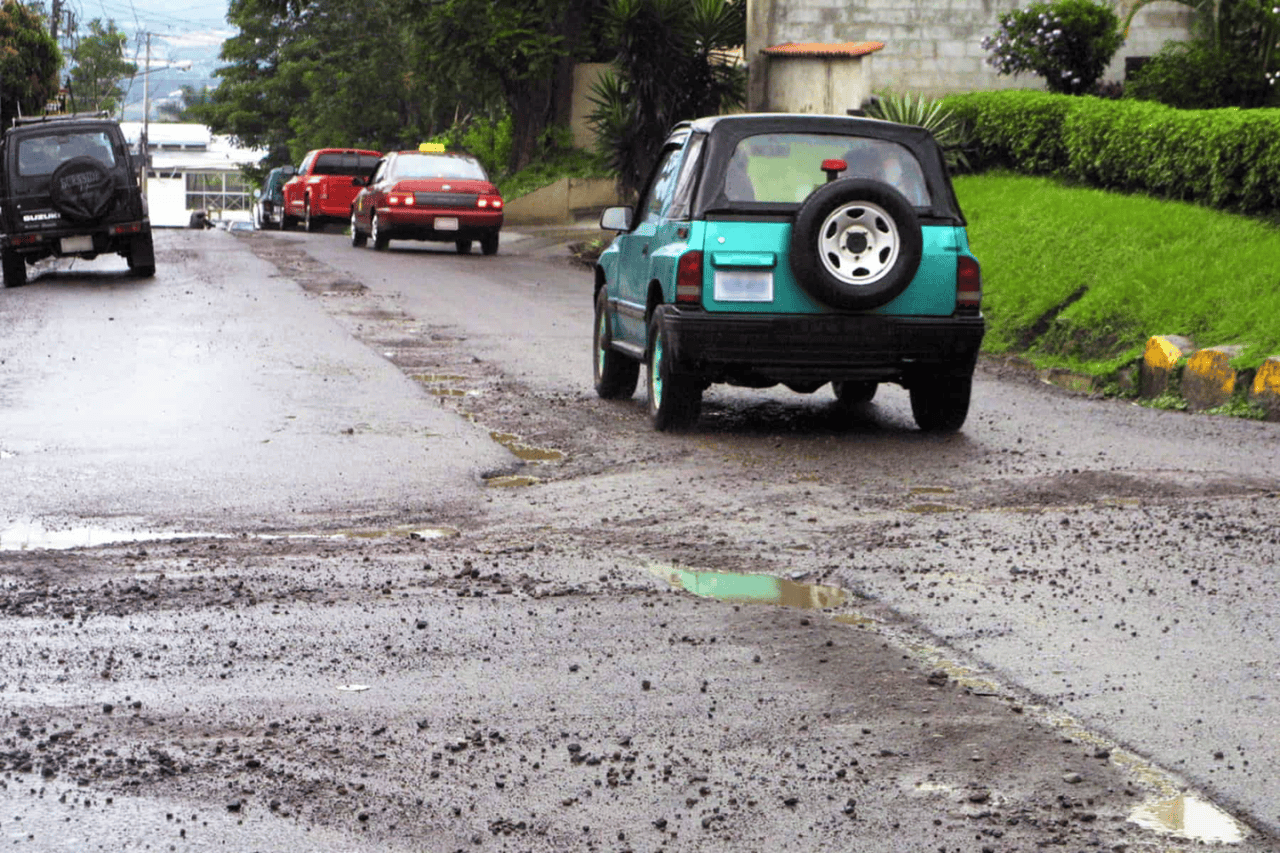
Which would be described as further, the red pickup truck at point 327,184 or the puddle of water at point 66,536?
the red pickup truck at point 327,184

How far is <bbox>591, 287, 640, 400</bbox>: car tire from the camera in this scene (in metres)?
11.9

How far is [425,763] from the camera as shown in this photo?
14.8 feet

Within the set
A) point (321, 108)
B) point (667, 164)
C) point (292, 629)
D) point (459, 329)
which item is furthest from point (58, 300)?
point (321, 108)

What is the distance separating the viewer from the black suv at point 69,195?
21641 mm

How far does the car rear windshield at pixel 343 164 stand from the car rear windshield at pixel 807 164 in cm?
3195

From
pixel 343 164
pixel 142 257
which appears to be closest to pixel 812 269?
pixel 142 257

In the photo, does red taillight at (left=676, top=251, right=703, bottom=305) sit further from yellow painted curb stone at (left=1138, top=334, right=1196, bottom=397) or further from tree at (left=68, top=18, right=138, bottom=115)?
tree at (left=68, top=18, right=138, bottom=115)

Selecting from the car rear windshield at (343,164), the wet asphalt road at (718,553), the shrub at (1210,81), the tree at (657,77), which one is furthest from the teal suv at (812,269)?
the car rear windshield at (343,164)

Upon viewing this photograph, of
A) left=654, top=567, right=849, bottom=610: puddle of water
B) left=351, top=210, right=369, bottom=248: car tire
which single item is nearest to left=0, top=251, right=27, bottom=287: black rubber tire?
left=351, top=210, right=369, bottom=248: car tire

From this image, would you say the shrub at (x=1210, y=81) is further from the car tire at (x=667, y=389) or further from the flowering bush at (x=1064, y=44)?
the car tire at (x=667, y=389)

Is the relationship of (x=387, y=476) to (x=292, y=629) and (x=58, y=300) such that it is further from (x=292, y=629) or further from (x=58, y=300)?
(x=58, y=300)

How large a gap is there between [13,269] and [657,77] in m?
11.1

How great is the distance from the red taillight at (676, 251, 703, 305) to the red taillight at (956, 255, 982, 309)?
57.8 inches

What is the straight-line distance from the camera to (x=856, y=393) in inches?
483
